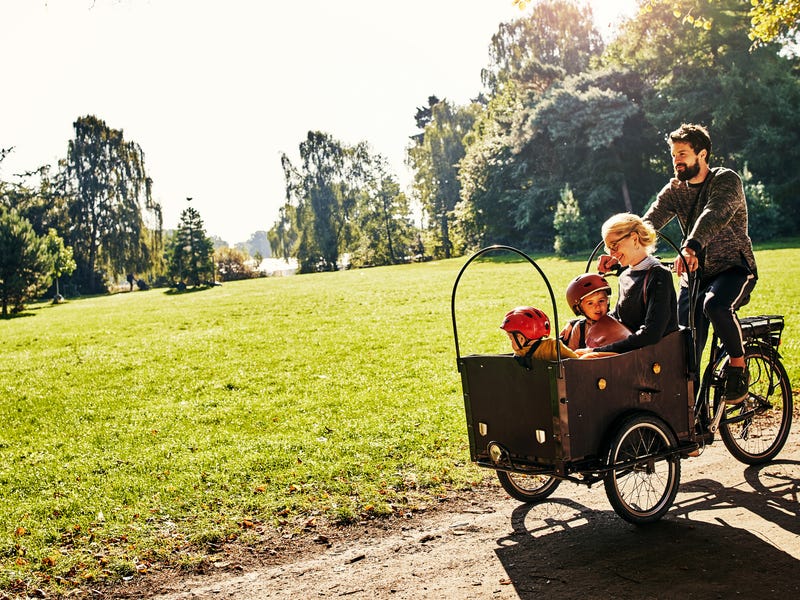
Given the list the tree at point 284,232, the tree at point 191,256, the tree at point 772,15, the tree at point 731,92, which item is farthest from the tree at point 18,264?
the tree at point 731,92

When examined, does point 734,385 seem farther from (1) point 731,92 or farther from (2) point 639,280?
(1) point 731,92

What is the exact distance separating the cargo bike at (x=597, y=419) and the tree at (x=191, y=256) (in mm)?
51984

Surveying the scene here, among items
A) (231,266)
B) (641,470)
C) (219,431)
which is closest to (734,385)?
(641,470)

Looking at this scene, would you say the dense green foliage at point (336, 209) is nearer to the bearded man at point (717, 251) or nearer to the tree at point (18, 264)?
the tree at point (18, 264)

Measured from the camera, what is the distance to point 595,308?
5.22m

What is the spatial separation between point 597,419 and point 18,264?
38.2m

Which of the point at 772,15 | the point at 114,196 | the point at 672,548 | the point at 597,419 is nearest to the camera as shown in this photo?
the point at 672,548

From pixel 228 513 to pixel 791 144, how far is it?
45.2m

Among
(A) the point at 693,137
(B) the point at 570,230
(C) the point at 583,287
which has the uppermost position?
(B) the point at 570,230

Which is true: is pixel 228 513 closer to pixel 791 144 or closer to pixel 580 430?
pixel 580 430

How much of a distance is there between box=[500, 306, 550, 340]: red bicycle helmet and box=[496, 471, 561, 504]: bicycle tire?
1.31 metres

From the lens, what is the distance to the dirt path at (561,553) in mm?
4234

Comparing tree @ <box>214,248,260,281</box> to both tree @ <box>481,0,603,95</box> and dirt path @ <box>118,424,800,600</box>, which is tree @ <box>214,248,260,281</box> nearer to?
tree @ <box>481,0,603,95</box>

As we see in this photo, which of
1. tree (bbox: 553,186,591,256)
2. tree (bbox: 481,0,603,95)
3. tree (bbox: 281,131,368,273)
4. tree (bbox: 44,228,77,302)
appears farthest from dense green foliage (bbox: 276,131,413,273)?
tree (bbox: 553,186,591,256)
